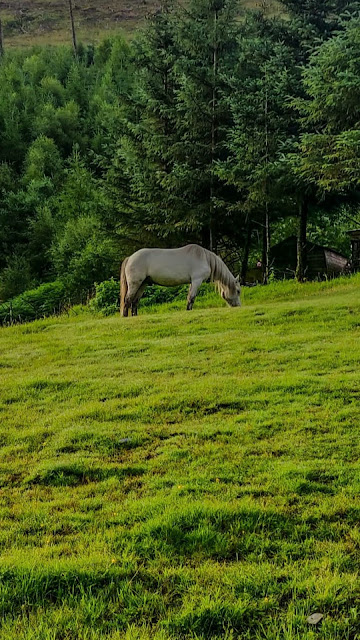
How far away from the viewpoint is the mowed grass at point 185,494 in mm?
3121

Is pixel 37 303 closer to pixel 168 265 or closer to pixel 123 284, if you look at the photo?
pixel 123 284

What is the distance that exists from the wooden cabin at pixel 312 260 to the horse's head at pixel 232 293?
8.08 meters

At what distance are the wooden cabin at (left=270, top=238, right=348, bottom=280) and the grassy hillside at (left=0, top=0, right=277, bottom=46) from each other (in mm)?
84046

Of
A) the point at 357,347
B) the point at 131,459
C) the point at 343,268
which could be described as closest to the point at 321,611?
the point at 131,459

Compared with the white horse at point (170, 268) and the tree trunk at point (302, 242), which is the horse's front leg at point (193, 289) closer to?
the white horse at point (170, 268)

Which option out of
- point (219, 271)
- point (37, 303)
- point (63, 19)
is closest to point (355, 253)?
point (219, 271)

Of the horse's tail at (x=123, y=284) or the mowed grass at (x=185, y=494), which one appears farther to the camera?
the horse's tail at (x=123, y=284)

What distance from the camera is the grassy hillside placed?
96.3 metres

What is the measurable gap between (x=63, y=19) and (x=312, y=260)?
349 feet

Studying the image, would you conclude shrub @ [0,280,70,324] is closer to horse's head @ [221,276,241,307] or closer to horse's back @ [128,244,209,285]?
horse's back @ [128,244,209,285]

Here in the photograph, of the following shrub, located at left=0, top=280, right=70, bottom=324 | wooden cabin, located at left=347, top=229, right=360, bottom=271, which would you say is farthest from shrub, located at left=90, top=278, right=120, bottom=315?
wooden cabin, located at left=347, top=229, right=360, bottom=271

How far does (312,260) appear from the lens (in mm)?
23641

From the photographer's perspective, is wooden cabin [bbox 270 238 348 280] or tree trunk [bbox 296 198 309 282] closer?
tree trunk [bbox 296 198 309 282]

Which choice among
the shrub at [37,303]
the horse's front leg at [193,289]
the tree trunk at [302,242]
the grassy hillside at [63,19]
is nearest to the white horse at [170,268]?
the horse's front leg at [193,289]
